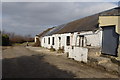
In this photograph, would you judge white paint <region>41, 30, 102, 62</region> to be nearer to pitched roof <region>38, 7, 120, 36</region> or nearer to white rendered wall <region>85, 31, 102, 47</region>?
white rendered wall <region>85, 31, 102, 47</region>

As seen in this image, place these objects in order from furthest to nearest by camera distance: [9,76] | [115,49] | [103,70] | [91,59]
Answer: [91,59]
[115,49]
[103,70]
[9,76]

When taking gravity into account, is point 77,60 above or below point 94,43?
below

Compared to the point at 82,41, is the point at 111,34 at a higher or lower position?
higher

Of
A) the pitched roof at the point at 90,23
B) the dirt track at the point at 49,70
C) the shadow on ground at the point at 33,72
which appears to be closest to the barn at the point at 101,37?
the pitched roof at the point at 90,23

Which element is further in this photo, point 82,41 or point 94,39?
point 82,41

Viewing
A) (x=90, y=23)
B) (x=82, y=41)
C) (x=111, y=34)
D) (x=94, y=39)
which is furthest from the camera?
(x=90, y=23)

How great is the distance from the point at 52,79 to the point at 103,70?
3.61 metres

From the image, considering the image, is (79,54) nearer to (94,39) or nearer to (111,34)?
(94,39)

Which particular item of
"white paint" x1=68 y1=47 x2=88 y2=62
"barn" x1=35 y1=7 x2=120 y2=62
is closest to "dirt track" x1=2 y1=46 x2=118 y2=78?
"white paint" x1=68 y1=47 x2=88 y2=62

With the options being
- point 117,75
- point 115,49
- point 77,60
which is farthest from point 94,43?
point 117,75

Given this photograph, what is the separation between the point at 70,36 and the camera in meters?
18.6

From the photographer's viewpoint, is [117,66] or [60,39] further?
[60,39]

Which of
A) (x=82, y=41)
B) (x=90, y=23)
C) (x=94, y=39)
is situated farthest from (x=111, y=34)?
(x=90, y=23)

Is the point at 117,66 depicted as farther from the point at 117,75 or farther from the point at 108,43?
the point at 108,43
